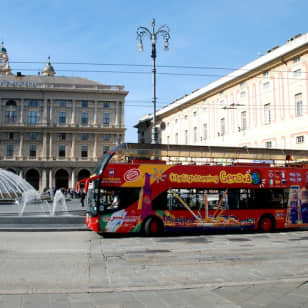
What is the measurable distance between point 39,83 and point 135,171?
61.9m

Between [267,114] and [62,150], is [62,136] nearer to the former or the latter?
[62,150]

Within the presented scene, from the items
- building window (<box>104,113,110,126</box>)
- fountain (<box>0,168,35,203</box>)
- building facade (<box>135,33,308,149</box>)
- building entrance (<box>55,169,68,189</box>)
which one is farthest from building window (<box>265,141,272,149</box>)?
building entrance (<box>55,169,68,189</box>)

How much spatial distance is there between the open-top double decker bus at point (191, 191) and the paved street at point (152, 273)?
1341 mm

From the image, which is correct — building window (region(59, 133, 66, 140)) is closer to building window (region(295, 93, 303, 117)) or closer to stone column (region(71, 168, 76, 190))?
stone column (region(71, 168, 76, 190))

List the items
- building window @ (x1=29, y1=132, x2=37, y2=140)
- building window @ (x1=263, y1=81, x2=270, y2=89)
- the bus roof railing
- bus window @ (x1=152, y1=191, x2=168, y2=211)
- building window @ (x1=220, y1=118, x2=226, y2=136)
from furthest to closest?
building window @ (x1=29, y1=132, x2=37, y2=140), building window @ (x1=220, y1=118, x2=226, y2=136), building window @ (x1=263, y1=81, x2=270, y2=89), the bus roof railing, bus window @ (x1=152, y1=191, x2=168, y2=211)

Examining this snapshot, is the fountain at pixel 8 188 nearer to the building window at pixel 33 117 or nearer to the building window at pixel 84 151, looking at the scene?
the building window at pixel 84 151

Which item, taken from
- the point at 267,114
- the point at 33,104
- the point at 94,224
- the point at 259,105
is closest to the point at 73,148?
the point at 33,104

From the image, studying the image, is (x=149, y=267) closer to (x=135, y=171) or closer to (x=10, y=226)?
(x=135, y=171)

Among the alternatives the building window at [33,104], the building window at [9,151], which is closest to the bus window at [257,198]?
the building window at [9,151]

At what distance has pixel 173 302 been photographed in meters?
6.04

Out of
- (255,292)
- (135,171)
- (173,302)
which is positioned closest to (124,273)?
(173,302)

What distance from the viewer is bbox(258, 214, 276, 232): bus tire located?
16656 millimetres

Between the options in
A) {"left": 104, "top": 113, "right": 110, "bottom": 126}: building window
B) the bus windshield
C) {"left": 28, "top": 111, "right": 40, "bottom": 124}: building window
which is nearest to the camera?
the bus windshield

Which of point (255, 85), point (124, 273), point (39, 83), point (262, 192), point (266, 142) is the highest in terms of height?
point (39, 83)
